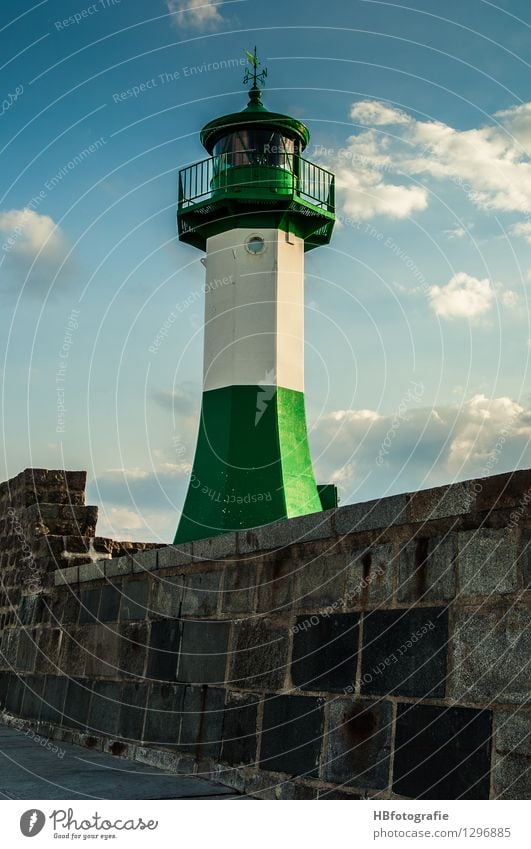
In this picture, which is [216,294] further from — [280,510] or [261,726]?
[261,726]

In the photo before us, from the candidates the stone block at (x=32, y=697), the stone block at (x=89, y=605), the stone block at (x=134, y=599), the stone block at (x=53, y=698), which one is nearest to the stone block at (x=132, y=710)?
the stone block at (x=134, y=599)

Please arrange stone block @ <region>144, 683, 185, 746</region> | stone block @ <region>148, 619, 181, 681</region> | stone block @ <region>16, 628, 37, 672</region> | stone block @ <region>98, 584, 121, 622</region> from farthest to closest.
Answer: stone block @ <region>16, 628, 37, 672</region> < stone block @ <region>98, 584, 121, 622</region> < stone block @ <region>148, 619, 181, 681</region> < stone block @ <region>144, 683, 185, 746</region>

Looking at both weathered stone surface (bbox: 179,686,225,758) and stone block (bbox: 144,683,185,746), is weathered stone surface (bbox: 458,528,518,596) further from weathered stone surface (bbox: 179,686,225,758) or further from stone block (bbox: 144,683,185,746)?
stone block (bbox: 144,683,185,746)

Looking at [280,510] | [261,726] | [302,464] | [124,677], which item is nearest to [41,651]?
[124,677]

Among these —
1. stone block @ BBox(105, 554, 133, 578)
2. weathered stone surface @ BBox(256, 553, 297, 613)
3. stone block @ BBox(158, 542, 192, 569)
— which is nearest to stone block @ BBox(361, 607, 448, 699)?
weathered stone surface @ BBox(256, 553, 297, 613)

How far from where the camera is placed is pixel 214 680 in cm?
501

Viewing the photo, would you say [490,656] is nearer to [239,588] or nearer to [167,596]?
[239,588]

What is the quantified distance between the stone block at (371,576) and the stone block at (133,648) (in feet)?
7.03

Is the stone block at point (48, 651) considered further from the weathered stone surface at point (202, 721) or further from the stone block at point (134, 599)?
the weathered stone surface at point (202, 721)

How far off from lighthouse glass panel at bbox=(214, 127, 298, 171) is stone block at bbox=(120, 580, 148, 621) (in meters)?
13.2

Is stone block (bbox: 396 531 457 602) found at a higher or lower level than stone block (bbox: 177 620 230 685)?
higher

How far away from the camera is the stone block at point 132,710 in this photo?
5.70m

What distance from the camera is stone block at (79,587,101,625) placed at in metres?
6.79
